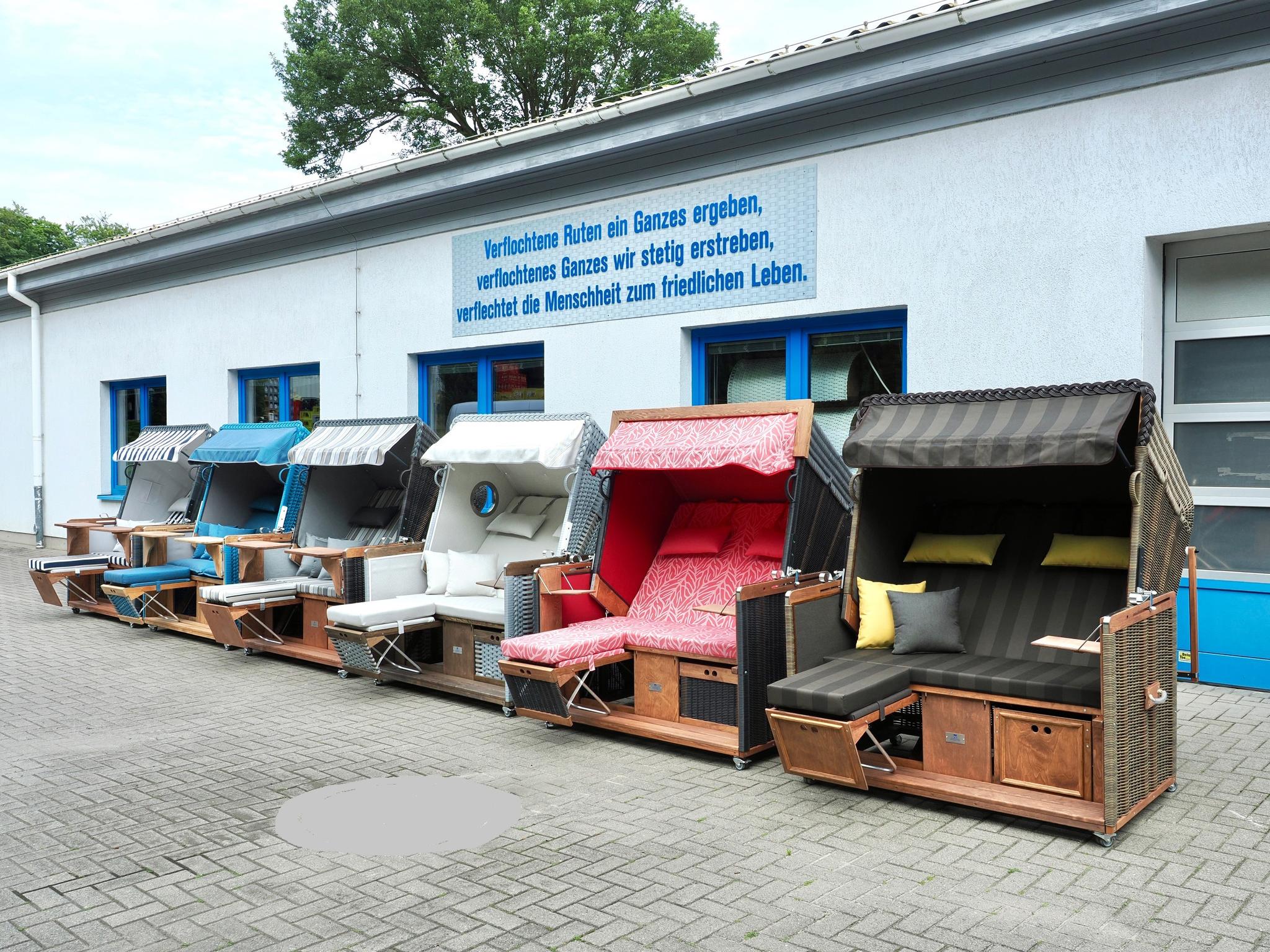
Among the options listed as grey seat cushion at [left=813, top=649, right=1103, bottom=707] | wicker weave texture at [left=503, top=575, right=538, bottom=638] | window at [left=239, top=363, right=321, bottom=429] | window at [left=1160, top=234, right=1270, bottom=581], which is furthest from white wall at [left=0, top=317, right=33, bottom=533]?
window at [left=1160, top=234, right=1270, bottom=581]

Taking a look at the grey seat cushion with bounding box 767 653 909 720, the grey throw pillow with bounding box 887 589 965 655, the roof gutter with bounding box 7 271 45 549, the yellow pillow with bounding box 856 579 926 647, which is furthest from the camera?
the roof gutter with bounding box 7 271 45 549

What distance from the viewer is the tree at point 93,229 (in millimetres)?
43594

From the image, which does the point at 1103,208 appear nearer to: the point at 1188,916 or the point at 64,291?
the point at 1188,916

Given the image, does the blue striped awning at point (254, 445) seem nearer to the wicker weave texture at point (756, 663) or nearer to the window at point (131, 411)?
the window at point (131, 411)

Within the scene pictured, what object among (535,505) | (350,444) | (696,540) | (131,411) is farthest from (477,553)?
(131,411)

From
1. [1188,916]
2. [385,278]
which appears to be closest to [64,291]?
[385,278]

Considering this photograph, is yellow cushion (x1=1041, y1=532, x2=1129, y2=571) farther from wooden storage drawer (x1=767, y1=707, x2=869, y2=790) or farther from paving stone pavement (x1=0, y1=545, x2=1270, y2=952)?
wooden storage drawer (x1=767, y1=707, x2=869, y2=790)

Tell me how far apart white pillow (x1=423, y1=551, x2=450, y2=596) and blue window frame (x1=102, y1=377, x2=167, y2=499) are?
8.53 metres

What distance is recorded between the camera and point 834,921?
11.6 ft

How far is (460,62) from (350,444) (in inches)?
619

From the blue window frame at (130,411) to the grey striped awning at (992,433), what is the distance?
39.4ft

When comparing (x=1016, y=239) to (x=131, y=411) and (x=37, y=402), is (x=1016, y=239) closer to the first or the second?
(x=131, y=411)

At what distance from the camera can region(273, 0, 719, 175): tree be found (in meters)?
21.4

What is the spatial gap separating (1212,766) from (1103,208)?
346 cm
